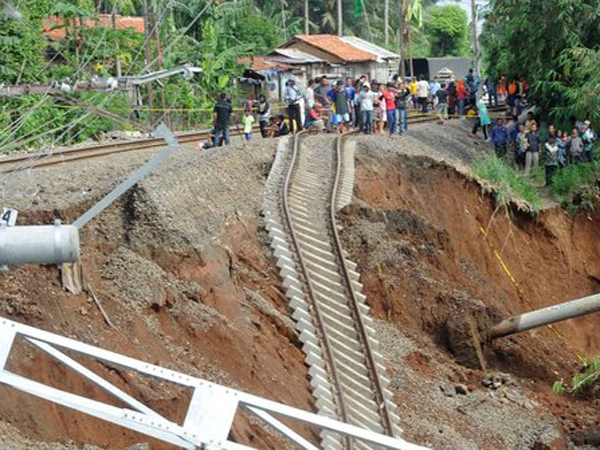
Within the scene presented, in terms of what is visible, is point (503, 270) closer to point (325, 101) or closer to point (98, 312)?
point (325, 101)

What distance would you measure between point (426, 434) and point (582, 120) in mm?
15363

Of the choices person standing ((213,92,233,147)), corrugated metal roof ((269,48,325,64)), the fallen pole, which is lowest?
the fallen pole

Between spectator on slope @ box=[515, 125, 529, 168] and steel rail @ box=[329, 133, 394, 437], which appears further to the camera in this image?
spectator on slope @ box=[515, 125, 529, 168]

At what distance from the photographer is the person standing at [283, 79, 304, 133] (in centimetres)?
3033

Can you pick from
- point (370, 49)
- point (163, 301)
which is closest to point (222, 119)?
point (163, 301)

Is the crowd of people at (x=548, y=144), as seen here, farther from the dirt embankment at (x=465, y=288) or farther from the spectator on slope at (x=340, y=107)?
the spectator on slope at (x=340, y=107)

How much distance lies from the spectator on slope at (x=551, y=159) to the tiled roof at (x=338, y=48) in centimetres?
3077

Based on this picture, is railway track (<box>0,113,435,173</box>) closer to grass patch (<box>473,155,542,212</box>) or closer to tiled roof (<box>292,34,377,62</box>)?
grass patch (<box>473,155,542,212</box>)

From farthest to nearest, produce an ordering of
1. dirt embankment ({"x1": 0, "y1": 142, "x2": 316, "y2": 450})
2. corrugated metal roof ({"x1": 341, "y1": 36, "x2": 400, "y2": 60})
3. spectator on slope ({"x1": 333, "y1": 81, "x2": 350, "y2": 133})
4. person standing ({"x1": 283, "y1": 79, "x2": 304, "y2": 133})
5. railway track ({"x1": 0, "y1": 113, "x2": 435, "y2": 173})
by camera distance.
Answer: corrugated metal roof ({"x1": 341, "y1": 36, "x2": 400, "y2": 60})
spectator on slope ({"x1": 333, "y1": 81, "x2": 350, "y2": 133})
person standing ({"x1": 283, "y1": 79, "x2": 304, "y2": 133})
railway track ({"x1": 0, "y1": 113, "x2": 435, "y2": 173})
dirt embankment ({"x1": 0, "y1": 142, "x2": 316, "y2": 450})

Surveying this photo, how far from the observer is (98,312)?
50.2 ft

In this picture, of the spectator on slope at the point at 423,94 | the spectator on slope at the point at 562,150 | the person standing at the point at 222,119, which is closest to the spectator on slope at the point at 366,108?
the person standing at the point at 222,119

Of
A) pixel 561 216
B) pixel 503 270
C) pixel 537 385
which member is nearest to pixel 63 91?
pixel 537 385

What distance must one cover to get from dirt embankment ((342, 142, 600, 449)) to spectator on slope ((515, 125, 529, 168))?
2.41 m

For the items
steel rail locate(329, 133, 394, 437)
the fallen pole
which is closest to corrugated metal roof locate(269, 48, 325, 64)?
steel rail locate(329, 133, 394, 437)
